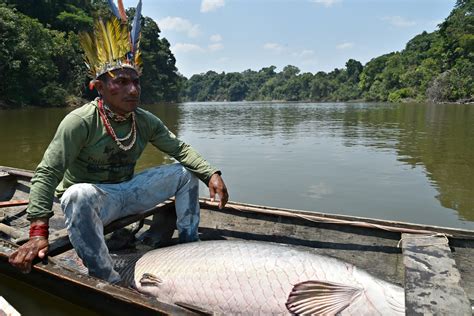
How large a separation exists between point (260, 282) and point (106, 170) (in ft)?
4.50

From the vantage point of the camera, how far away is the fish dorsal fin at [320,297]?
6.68 ft

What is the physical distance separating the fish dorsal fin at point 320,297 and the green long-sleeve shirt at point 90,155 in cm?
123

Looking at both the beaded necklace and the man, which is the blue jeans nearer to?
the man

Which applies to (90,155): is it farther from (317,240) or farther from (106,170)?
(317,240)

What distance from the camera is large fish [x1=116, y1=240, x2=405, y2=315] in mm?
2062

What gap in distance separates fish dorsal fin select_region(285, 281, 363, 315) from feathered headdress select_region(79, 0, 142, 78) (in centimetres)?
183

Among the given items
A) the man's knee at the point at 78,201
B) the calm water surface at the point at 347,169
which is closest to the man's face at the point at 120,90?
the man's knee at the point at 78,201

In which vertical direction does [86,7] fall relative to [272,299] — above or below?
above

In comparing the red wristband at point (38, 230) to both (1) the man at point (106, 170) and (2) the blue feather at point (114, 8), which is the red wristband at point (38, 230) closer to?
(1) the man at point (106, 170)

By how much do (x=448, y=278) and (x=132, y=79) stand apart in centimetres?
222

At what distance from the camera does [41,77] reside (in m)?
33.6

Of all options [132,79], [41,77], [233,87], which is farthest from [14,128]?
[233,87]

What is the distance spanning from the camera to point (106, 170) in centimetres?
295

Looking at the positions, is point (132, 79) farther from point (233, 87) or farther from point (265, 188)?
point (233, 87)
